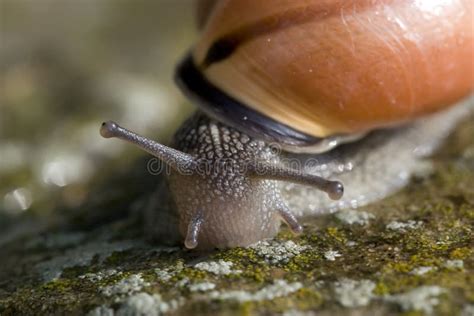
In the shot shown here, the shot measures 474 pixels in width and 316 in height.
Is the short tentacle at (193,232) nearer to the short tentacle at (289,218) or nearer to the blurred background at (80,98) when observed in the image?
the short tentacle at (289,218)

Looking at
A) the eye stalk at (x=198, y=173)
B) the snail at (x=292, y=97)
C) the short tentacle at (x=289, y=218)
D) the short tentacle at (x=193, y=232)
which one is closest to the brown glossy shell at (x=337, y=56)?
the snail at (x=292, y=97)

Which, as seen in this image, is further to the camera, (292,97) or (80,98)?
(80,98)

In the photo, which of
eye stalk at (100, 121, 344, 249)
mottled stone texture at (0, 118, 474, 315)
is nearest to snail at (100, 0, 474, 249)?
eye stalk at (100, 121, 344, 249)

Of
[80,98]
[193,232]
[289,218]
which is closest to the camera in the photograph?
[193,232]

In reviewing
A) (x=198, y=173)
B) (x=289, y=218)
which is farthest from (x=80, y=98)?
(x=289, y=218)

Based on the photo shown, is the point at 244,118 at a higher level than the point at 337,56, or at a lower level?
lower

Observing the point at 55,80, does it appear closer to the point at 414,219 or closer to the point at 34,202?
the point at 34,202

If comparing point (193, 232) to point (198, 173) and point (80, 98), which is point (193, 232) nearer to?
point (198, 173)
